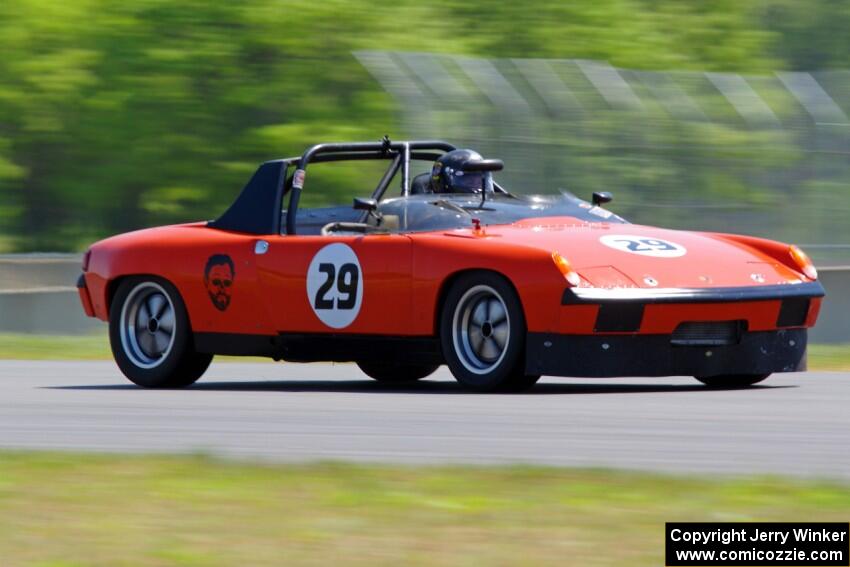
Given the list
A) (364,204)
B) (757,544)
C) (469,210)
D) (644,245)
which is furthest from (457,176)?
(757,544)

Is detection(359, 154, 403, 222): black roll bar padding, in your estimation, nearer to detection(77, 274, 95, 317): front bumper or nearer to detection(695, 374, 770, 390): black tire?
detection(77, 274, 95, 317): front bumper

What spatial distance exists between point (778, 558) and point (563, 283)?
165 inches

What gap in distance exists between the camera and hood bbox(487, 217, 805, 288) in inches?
357

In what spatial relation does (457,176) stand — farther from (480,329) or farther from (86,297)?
(86,297)

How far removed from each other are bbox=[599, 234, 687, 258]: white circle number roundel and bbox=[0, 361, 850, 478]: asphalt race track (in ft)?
2.33

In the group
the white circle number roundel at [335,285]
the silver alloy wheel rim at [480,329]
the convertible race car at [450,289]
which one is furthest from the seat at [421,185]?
the silver alloy wheel rim at [480,329]

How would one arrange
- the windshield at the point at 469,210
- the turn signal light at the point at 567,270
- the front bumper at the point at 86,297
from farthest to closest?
the front bumper at the point at 86,297
the windshield at the point at 469,210
the turn signal light at the point at 567,270

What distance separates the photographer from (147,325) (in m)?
10.8

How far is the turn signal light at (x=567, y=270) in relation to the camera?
350 inches

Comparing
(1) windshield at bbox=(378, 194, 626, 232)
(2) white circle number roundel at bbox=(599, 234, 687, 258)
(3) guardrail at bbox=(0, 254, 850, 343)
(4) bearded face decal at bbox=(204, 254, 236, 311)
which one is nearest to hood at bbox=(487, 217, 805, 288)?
(2) white circle number roundel at bbox=(599, 234, 687, 258)

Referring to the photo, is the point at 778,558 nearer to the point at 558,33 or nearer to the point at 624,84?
the point at 624,84

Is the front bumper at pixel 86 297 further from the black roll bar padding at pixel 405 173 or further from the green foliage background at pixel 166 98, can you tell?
the green foliage background at pixel 166 98

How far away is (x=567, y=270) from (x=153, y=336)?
114 inches

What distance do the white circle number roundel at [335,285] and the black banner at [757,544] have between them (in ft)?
15.7
